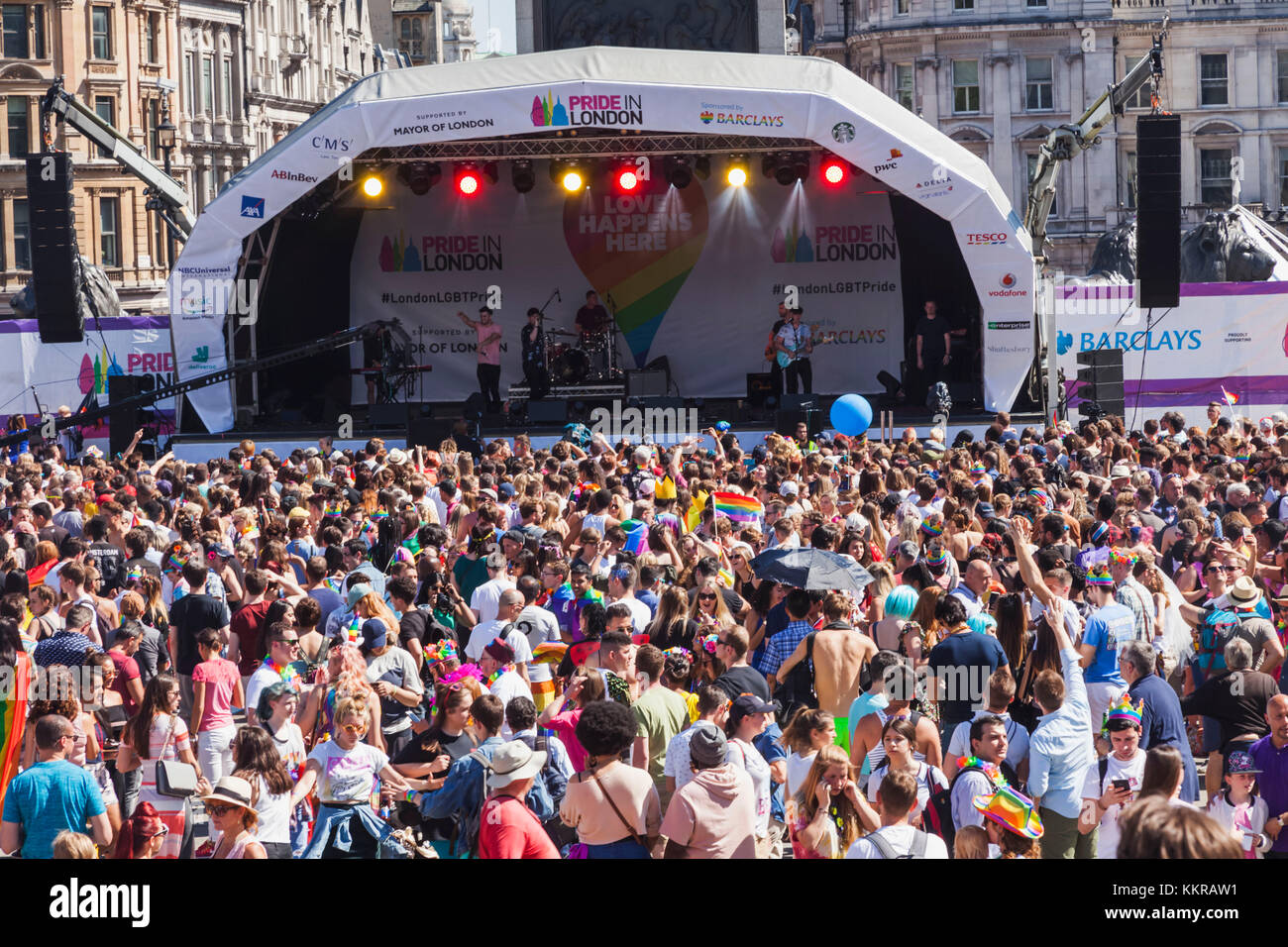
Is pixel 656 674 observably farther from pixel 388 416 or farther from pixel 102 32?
pixel 102 32

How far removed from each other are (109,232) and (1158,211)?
46519mm

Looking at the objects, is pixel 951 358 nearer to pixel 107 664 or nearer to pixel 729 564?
pixel 729 564

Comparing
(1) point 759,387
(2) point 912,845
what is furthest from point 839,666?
(1) point 759,387

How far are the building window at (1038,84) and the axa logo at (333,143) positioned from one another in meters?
43.7

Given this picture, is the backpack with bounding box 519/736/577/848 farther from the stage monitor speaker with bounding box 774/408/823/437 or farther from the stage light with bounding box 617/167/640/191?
the stage light with bounding box 617/167/640/191

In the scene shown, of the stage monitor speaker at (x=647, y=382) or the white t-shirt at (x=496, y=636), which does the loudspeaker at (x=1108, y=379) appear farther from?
the white t-shirt at (x=496, y=636)

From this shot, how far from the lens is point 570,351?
2423 cm

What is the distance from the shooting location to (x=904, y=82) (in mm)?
60438

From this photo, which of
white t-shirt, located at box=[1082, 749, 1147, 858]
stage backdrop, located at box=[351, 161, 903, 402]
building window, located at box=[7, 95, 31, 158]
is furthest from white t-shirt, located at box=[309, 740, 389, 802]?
building window, located at box=[7, 95, 31, 158]

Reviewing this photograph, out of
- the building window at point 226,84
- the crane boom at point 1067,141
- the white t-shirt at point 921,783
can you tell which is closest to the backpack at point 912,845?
the white t-shirt at point 921,783

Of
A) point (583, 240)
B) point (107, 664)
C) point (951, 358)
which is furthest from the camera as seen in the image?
point (583, 240)

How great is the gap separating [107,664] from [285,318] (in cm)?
1701
